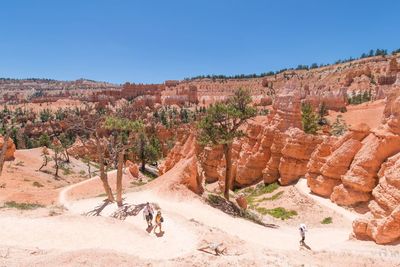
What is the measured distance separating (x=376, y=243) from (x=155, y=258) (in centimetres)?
1038

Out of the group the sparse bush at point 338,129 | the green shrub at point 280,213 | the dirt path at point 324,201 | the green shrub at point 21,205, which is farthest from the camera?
the sparse bush at point 338,129

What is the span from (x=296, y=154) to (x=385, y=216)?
49.6 ft

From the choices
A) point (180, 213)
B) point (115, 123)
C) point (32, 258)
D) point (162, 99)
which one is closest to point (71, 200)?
point (115, 123)

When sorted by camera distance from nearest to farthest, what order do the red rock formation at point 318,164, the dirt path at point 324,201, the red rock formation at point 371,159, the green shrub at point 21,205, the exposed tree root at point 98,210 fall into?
1. the exposed tree root at point 98,210
2. the red rock formation at point 371,159
3. the green shrub at point 21,205
4. the dirt path at point 324,201
5. the red rock formation at point 318,164

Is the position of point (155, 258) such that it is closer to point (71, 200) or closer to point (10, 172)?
point (71, 200)

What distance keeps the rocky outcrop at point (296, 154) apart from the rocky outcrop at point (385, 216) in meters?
13.3

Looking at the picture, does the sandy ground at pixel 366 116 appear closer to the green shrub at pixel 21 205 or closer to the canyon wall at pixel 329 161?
the canyon wall at pixel 329 161

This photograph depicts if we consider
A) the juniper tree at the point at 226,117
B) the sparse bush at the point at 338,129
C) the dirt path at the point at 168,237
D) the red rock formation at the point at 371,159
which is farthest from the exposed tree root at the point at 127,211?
the sparse bush at the point at 338,129

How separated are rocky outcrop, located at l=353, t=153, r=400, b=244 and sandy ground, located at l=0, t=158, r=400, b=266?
21.9 inches

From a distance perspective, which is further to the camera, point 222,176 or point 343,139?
point 222,176

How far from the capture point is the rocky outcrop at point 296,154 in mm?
31844

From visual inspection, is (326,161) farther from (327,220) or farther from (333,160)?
(327,220)

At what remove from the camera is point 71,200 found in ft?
87.5

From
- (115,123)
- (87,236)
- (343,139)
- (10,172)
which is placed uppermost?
(115,123)
